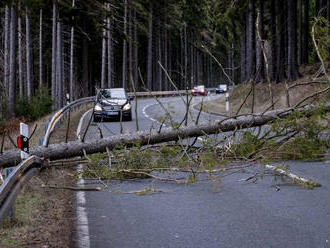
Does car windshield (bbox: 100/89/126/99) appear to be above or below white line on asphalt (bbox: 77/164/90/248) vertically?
above

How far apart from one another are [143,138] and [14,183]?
4.38 metres

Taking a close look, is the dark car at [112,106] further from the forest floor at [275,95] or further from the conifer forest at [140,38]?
the forest floor at [275,95]

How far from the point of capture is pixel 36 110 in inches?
1148

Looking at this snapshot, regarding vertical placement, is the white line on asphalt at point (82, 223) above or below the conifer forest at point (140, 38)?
below

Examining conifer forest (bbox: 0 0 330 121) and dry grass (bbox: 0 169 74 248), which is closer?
dry grass (bbox: 0 169 74 248)

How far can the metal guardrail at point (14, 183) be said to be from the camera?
17.9 ft

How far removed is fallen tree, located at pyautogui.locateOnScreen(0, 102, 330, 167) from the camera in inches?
370

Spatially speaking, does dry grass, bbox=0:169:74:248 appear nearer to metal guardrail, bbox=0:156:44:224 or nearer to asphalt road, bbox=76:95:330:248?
asphalt road, bbox=76:95:330:248

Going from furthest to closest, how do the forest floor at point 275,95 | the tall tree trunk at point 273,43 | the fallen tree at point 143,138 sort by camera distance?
the tall tree trunk at point 273,43 < the forest floor at point 275,95 < the fallen tree at point 143,138

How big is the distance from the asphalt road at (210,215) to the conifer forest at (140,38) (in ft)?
7.88

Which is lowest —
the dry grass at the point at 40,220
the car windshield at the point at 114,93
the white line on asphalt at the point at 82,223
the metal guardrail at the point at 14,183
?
the white line on asphalt at the point at 82,223

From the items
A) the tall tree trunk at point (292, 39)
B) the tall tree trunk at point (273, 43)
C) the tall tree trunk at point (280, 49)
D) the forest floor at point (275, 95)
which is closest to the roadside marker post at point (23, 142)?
the forest floor at point (275, 95)

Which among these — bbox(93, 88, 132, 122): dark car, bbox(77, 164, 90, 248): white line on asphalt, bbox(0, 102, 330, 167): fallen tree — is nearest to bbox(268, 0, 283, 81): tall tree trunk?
bbox(93, 88, 132, 122): dark car

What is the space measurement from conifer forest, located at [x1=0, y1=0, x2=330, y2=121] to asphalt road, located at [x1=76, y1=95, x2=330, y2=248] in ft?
7.88
